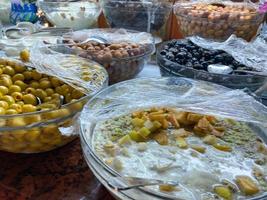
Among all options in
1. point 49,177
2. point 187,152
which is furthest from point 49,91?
point 187,152

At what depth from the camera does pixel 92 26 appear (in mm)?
1142

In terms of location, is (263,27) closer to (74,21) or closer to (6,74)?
(74,21)

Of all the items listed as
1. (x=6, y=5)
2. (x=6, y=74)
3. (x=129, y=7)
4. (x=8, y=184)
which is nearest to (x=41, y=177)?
(x=8, y=184)

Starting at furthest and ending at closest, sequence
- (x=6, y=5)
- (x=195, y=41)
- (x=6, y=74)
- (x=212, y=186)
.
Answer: (x=6, y=5), (x=195, y=41), (x=6, y=74), (x=212, y=186)

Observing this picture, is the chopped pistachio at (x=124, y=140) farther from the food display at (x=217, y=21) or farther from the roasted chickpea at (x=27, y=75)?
the food display at (x=217, y=21)

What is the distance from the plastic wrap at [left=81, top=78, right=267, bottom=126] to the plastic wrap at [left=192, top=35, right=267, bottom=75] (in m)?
0.21

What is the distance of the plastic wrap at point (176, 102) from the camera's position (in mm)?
453

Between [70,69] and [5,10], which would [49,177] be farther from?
[5,10]

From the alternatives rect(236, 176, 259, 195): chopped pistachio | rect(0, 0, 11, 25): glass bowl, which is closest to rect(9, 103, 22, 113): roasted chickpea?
rect(236, 176, 259, 195): chopped pistachio

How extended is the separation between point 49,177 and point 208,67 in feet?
1.28

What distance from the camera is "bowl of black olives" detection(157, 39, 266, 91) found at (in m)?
0.65

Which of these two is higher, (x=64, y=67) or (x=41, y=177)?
(x=64, y=67)

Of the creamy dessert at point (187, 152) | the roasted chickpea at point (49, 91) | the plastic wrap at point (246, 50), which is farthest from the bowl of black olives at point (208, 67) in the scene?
the roasted chickpea at point (49, 91)

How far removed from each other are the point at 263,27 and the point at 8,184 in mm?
929
